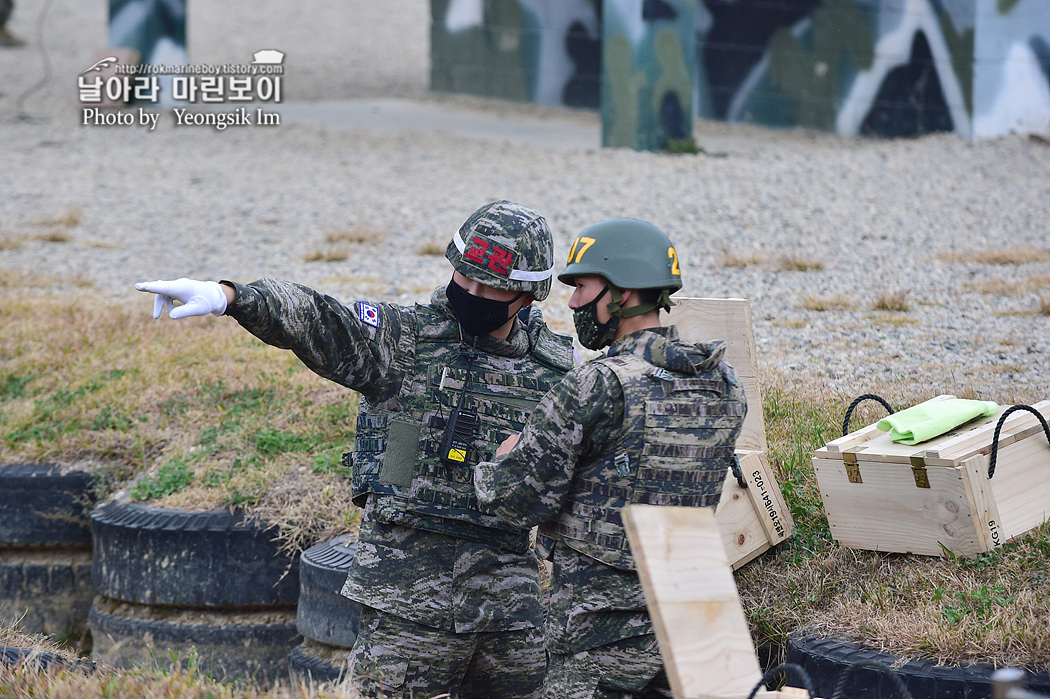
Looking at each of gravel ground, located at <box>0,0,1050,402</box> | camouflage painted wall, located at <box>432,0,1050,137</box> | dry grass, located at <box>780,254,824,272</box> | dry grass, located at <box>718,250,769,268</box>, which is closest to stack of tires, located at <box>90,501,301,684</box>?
gravel ground, located at <box>0,0,1050,402</box>

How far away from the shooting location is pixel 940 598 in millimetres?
3684

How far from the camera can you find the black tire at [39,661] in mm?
3129

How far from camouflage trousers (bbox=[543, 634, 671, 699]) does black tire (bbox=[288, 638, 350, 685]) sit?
173 centimetres

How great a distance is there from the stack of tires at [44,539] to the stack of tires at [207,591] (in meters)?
0.53

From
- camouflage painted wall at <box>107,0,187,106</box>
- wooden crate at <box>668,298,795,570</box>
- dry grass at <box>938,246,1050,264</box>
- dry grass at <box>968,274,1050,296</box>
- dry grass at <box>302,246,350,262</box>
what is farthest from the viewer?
camouflage painted wall at <box>107,0,187,106</box>

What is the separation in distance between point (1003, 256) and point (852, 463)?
521cm

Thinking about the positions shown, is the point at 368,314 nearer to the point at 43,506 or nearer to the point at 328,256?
the point at 43,506

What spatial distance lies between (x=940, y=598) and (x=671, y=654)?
1.82 metres

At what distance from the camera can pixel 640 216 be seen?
32.0 ft

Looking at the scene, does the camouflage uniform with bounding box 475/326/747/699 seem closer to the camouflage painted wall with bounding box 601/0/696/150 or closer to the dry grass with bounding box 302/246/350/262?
the dry grass with bounding box 302/246/350/262

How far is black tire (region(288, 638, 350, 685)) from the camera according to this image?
174 inches

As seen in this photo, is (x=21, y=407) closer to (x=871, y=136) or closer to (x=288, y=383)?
(x=288, y=383)

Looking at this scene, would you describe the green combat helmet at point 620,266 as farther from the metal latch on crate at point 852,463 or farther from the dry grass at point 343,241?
the dry grass at point 343,241

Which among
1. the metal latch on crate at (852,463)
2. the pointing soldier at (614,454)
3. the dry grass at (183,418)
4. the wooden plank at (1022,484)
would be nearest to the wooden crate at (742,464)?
the metal latch on crate at (852,463)
